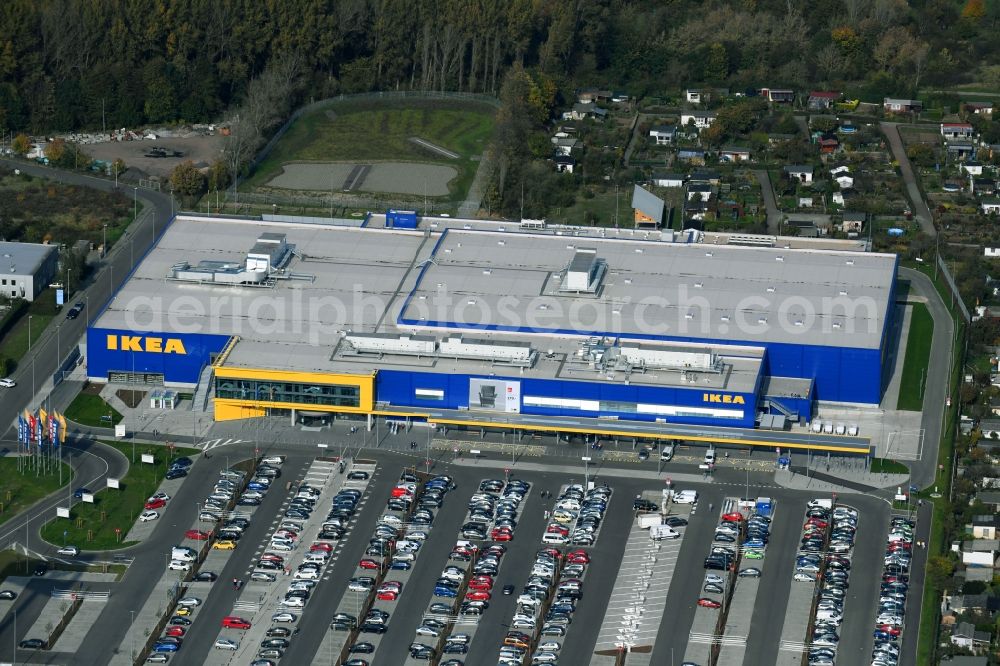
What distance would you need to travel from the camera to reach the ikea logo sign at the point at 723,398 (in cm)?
15350

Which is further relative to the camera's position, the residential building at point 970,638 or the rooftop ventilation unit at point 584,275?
the rooftop ventilation unit at point 584,275

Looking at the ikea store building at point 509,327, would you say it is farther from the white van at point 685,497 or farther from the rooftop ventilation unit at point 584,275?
the white van at point 685,497

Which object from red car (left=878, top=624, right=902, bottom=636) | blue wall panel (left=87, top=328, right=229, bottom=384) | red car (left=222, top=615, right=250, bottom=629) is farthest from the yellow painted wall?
red car (left=878, top=624, right=902, bottom=636)

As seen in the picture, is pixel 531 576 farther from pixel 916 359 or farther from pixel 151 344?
pixel 916 359

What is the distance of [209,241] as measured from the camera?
585 ft

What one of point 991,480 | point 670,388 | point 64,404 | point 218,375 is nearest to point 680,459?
point 670,388

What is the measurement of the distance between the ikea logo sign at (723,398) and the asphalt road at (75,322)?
1820 inches

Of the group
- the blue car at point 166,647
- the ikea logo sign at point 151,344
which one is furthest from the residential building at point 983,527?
the ikea logo sign at point 151,344

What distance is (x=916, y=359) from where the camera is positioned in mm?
171250

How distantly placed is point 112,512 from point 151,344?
66.9ft

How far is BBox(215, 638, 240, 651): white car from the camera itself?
130750 mm

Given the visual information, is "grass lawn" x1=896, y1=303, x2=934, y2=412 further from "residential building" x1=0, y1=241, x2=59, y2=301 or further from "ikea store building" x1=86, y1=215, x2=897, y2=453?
"residential building" x1=0, y1=241, x2=59, y2=301

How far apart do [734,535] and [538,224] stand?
156 feet

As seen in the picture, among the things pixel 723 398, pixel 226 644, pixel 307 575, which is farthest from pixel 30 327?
pixel 723 398
